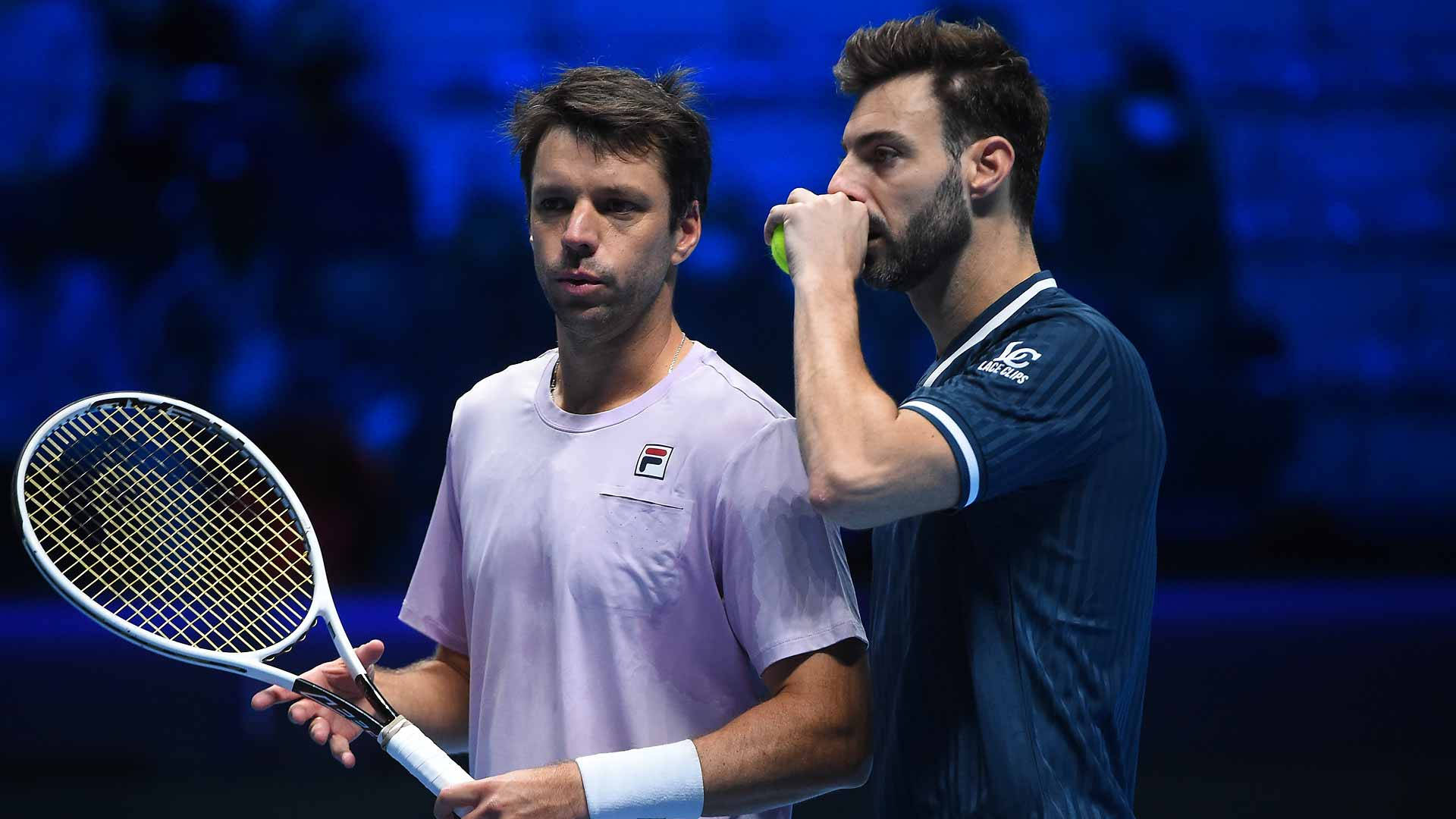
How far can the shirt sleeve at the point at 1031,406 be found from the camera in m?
1.79

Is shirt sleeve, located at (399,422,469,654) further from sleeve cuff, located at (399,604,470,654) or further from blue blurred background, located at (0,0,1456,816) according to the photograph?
blue blurred background, located at (0,0,1456,816)

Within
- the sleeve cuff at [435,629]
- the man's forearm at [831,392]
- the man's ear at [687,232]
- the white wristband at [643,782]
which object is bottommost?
the white wristband at [643,782]

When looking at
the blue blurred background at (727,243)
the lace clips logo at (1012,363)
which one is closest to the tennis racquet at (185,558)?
the lace clips logo at (1012,363)

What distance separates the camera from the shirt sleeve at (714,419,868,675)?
6.46 feet

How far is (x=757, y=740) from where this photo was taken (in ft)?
6.33

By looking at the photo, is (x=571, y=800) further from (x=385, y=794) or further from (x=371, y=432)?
(x=371, y=432)

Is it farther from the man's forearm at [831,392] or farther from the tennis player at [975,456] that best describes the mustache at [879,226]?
the man's forearm at [831,392]

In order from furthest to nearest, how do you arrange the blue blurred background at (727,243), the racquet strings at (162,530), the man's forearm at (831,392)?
the blue blurred background at (727,243), the racquet strings at (162,530), the man's forearm at (831,392)

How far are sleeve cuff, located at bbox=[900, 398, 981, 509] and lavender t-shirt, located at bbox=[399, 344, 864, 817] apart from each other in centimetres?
27

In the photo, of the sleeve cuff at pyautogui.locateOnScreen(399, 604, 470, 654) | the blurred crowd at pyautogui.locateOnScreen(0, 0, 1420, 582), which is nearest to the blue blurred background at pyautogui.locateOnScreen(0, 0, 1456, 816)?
the blurred crowd at pyautogui.locateOnScreen(0, 0, 1420, 582)

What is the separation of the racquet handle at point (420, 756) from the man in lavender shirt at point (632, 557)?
5 cm

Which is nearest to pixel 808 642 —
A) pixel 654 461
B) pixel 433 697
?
pixel 654 461

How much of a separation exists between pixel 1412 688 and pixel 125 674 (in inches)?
269

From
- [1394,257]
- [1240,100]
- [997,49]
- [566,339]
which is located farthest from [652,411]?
[1394,257]
